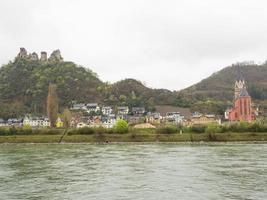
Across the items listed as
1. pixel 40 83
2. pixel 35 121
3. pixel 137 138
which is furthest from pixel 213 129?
pixel 40 83

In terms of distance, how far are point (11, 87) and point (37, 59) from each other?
26.7 metres

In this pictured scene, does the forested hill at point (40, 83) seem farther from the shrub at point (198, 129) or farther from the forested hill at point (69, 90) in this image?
the shrub at point (198, 129)

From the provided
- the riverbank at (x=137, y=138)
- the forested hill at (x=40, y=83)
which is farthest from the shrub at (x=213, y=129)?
the forested hill at (x=40, y=83)

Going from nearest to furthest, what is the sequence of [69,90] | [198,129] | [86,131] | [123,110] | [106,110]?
[198,129]
[86,131]
[123,110]
[106,110]
[69,90]

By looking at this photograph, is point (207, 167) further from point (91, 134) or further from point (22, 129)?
point (22, 129)

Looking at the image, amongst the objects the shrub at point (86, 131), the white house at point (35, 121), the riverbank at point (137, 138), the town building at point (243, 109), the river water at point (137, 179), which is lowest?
the river water at point (137, 179)

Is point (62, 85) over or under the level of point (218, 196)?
over

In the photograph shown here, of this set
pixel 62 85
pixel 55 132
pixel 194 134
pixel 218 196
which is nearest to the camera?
pixel 218 196

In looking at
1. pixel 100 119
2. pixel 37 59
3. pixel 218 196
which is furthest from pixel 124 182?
pixel 37 59

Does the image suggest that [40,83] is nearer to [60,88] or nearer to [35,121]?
[60,88]

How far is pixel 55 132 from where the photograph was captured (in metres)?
79.3

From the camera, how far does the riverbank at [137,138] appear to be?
71.0 m

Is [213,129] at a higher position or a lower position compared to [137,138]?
higher

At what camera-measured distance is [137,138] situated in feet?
240
